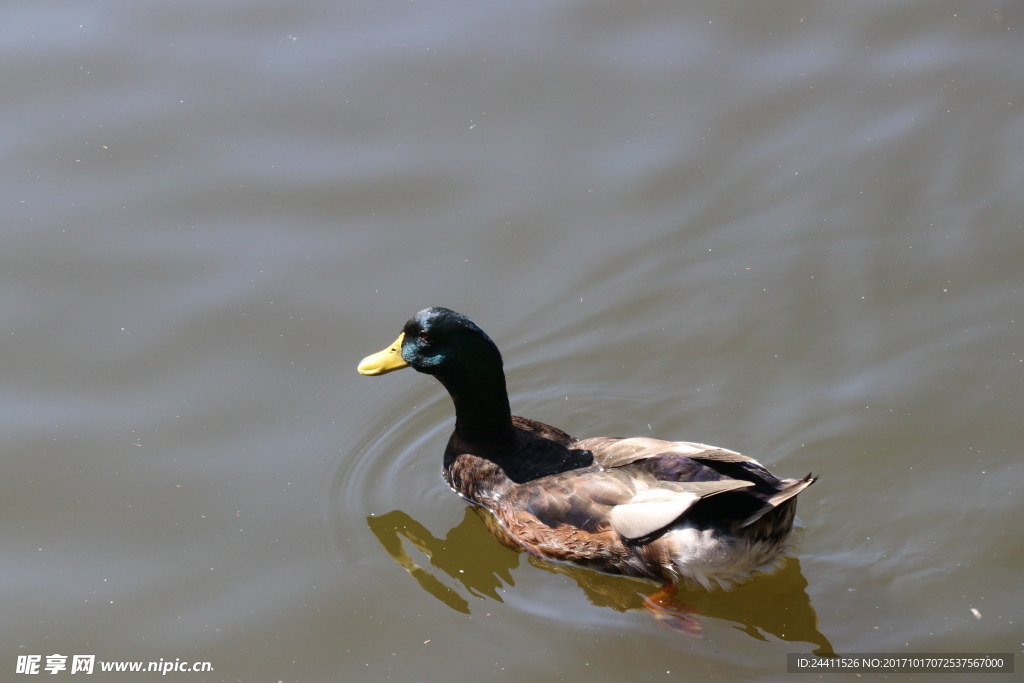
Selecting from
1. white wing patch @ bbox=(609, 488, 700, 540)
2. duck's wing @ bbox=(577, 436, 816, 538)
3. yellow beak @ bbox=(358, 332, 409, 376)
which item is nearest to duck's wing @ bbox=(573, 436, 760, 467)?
duck's wing @ bbox=(577, 436, 816, 538)

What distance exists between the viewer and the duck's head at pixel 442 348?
546 centimetres

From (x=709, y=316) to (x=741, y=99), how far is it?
6.87ft

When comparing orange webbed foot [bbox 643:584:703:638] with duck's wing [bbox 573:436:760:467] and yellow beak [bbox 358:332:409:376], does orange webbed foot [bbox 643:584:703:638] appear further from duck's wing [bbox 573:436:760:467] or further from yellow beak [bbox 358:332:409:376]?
yellow beak [bbox 358:332:409:376]

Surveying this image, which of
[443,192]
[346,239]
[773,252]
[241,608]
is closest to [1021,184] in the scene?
[773,252]

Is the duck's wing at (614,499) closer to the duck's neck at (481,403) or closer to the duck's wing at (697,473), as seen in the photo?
the duck's wing at (697,473)

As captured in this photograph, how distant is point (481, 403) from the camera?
5602mm

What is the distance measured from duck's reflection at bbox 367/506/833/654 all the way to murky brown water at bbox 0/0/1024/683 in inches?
0.7

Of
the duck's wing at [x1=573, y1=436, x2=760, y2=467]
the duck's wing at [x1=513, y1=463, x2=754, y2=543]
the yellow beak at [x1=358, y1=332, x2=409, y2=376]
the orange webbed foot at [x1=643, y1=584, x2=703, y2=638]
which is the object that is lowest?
the orange webbed foot at [x1=643, y1=584, x2=703, y2=638]

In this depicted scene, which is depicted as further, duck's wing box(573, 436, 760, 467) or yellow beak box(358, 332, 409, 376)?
yellow beak box(358, 332, 409, 376)

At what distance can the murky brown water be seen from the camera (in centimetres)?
498

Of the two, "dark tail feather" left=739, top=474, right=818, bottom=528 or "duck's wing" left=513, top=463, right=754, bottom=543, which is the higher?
"dark tail feather" left=739, top=474, right=818, bottom=528

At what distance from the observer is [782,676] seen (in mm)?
4562

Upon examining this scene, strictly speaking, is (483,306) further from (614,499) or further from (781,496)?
(781,496)

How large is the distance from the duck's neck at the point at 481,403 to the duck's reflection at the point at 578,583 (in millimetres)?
421
